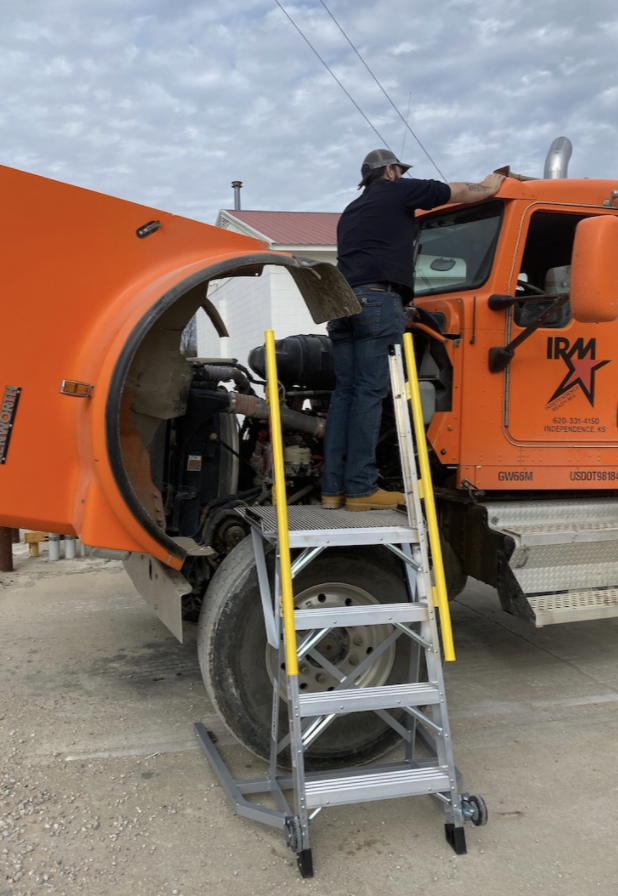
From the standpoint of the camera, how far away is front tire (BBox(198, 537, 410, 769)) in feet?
10.1

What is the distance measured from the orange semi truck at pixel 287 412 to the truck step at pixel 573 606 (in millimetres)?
17

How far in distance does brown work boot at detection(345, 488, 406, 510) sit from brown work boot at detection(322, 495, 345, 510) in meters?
0.09

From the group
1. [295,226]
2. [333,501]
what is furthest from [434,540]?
[295,226]

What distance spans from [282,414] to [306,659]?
1.28m

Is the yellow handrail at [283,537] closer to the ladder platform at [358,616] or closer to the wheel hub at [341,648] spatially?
the ladder platform at [358,616]

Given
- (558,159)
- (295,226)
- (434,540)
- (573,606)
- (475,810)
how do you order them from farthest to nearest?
(295,226), (558,159), (573,606), (434,540), (475,810)

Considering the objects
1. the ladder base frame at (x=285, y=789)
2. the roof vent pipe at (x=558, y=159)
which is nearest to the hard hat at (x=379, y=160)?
the roof vent pipe at (x=558, y=159)

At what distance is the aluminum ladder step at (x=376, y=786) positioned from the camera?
8.11 ft

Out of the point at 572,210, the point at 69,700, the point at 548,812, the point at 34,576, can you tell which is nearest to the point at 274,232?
the point at 34,576

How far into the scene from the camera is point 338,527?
288cm

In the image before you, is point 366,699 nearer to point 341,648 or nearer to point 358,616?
point 358,616

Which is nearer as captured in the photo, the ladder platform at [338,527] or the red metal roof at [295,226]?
the ladder platform at [338,527]

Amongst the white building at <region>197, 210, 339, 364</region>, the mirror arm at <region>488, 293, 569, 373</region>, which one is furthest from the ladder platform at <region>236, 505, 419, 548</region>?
the white building at <region>197, 210, 339, 364</region>

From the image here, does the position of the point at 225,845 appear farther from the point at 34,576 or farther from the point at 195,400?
the point at 34,576
